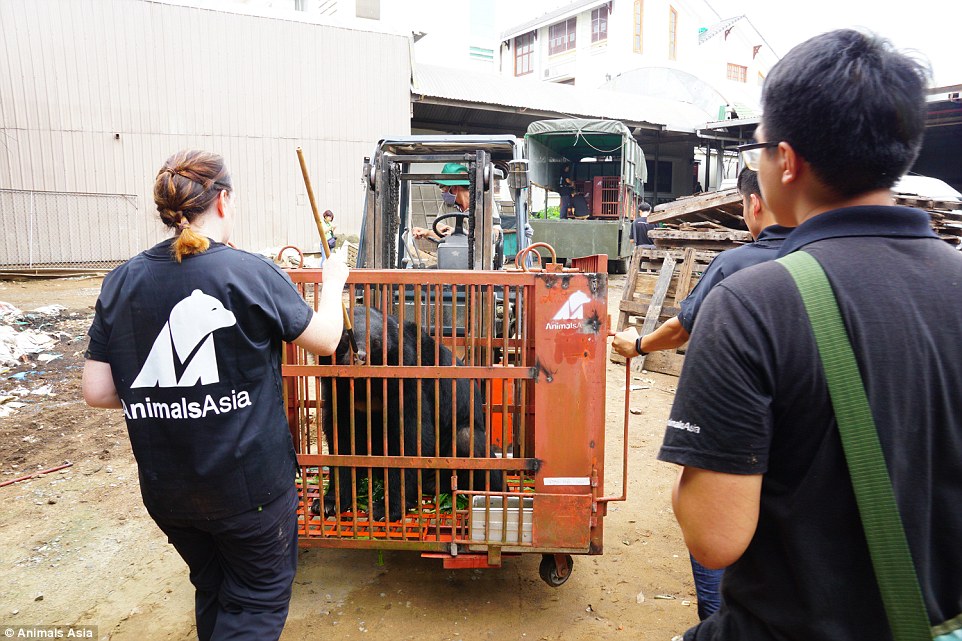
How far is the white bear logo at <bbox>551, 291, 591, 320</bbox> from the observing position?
2643 mm

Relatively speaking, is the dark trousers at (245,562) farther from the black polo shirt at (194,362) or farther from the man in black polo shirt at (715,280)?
the man in black polo shirt at (715,280)

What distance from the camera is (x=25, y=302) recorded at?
1034cm

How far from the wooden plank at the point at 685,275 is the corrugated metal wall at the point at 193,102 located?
403 inches

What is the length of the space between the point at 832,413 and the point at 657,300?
6667 millimetres

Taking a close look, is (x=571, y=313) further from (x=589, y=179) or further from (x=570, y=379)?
(x=589, y=179)

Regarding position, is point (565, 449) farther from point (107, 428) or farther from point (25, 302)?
point (25, 302)

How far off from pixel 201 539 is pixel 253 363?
617 mm

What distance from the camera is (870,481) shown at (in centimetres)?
93

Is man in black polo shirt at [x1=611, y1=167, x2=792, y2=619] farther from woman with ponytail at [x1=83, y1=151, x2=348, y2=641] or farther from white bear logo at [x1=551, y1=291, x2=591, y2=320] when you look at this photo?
woman with ponytail at [x1=83, y1=151, x2=348, y2=641]

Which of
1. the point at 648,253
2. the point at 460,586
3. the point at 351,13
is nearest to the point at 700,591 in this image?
the point at 460,586

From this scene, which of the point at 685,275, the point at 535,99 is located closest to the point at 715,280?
the point at 685,275

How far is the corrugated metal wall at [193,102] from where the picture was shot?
1307cm

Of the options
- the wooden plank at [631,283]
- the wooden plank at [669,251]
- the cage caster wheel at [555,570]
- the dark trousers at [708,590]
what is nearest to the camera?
the dark trousers at [708,590]

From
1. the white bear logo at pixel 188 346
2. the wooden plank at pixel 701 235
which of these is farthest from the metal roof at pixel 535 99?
the white bear logo at pixel 188 346
